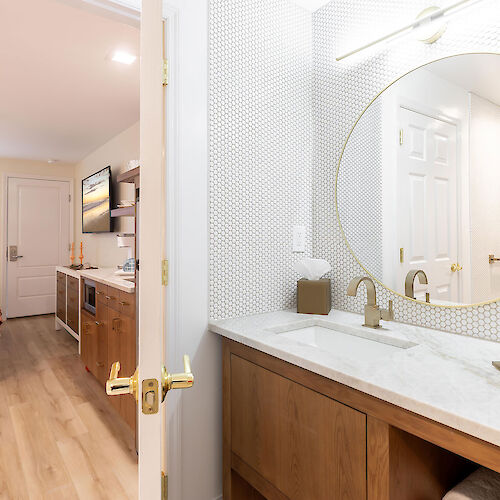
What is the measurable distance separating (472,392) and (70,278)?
4.17m

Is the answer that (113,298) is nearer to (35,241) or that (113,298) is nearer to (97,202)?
(97,202)

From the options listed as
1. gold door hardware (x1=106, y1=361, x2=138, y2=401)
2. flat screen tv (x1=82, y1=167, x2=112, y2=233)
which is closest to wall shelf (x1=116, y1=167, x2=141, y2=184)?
gold door hardware (x1=106, y1=361, x2=138, y2=401)

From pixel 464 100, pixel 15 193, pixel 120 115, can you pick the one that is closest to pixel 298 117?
pixel 464 100

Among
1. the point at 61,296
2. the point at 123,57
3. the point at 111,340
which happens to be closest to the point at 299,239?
the point at 111,340

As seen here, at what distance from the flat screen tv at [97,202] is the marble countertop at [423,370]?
3.50 metres

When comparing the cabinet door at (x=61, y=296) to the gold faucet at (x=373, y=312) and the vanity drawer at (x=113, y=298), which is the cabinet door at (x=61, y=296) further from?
the gold faucet at (x=373, y=312)

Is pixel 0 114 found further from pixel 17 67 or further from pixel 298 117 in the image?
pixel 298 117

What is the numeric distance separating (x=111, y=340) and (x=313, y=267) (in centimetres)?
156

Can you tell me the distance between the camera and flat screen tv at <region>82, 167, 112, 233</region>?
14.6ft

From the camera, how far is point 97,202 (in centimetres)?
479

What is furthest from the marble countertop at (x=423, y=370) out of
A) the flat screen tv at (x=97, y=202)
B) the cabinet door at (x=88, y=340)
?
the flat screen tv at (x=97, y=202)

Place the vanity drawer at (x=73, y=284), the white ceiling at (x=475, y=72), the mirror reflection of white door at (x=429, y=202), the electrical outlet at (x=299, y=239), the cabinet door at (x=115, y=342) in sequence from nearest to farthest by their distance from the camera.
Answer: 1. the white ceiling at (x=475, y=72)
2. the mirror reflection of white door at (x=429, y=202)
3. the electrical outlet at (x=299, y=239)
4. the cabinet door at (x=115, y=342)
5. the vanity drawer at (x=73, y=284)

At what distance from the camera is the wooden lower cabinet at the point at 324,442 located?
871 millimetres

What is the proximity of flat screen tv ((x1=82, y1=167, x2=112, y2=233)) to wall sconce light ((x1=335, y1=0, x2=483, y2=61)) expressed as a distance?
11.8 ft
